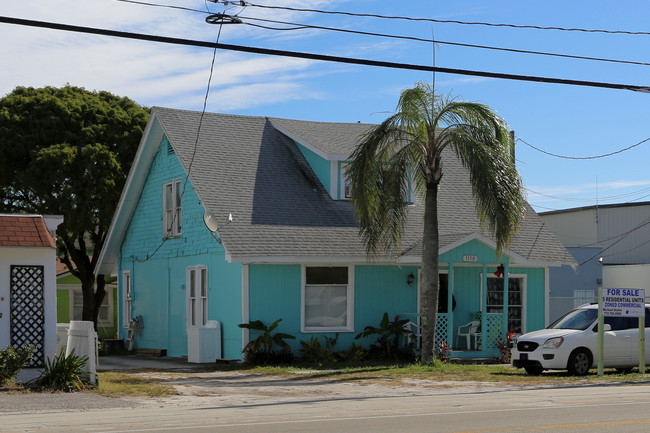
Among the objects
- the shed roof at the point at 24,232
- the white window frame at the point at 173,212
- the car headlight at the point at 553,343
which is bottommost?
the car headlight at the point at 553,343

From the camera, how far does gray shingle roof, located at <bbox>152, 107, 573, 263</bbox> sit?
24250 mm

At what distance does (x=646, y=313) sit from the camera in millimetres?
22391

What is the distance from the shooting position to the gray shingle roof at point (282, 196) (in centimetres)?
2425

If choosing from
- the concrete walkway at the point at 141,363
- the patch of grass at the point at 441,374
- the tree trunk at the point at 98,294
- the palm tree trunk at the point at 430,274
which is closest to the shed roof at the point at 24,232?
the concrete walkway at the point at 141,363

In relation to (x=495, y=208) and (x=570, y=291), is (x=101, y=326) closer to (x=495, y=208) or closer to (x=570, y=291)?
(x=570, y=291)

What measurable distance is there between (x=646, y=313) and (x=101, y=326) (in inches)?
1033

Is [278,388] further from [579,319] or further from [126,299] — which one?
[126,299]

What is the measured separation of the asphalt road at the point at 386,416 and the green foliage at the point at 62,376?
2.67 meters

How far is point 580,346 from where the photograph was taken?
68.8 feet

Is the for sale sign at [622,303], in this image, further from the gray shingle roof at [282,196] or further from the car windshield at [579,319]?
the gray shingle roof at [282,196]

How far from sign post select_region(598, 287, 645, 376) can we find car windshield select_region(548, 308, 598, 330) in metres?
0.95

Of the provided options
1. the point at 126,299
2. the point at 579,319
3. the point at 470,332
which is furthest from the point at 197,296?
the point at 579,319

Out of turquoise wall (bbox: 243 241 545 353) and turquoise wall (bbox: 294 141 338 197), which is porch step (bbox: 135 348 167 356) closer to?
turquoise wall (bbox: 243 241 545 353)

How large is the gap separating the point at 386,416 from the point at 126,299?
62.4 ft
